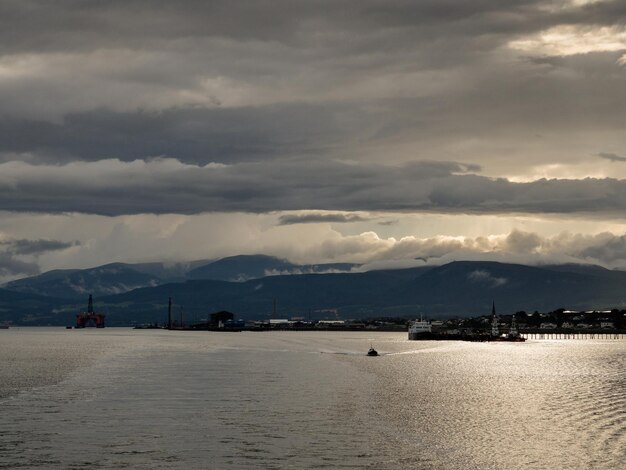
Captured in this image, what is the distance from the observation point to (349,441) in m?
74.8

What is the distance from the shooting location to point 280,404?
329 feet

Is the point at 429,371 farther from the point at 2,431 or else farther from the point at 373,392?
the point at 2,431

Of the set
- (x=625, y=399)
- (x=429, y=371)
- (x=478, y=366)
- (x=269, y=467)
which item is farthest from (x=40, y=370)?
(x=269, y=467)

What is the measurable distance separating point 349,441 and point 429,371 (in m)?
96.9

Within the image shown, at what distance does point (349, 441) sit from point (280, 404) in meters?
26.4

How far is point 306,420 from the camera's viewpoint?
87.1 m

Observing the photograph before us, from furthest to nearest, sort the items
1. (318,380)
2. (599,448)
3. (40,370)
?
(40,370), (318,380), (599,448)

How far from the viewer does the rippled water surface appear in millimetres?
67438

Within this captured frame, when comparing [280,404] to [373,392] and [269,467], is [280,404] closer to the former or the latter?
[373,392]

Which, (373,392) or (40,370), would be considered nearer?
(373,392)

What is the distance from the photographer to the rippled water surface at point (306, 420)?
6744cm

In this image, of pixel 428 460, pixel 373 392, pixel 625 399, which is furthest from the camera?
pixel 373 392

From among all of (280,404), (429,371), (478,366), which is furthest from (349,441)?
(478,366)

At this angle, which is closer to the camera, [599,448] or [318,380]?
[599,448]
